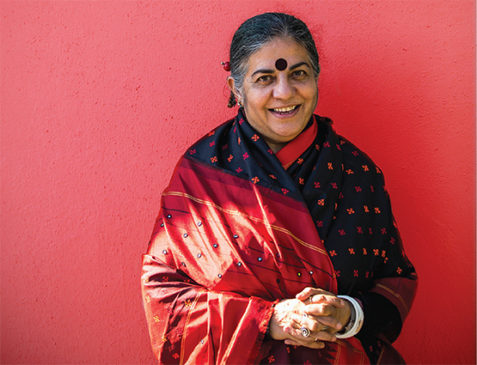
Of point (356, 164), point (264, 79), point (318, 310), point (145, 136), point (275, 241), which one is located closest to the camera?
point (318, 310)

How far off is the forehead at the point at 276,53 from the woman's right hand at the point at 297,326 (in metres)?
0.84

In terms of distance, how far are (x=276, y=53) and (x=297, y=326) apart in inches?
37.3

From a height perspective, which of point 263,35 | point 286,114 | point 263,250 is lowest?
point 263,250

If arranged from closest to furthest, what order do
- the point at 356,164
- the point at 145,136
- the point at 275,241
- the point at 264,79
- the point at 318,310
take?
1. the point at 318,310
2. the point at 275,241
3. the point at 264,79
4. the point at 356,164
5. the point at 145,136

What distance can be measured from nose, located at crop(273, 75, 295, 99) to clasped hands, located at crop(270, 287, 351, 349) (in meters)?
0.68

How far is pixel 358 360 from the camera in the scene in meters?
1.71

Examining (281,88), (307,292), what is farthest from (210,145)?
(307,292)

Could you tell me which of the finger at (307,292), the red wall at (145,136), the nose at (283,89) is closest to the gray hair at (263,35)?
the nose at (283,89)

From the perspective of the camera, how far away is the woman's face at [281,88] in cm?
180

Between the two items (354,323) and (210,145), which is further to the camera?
(210,145)

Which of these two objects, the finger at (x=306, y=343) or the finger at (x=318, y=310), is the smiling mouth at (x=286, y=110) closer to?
the finger at (x=318, y=310)

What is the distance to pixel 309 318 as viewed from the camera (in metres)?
1.62

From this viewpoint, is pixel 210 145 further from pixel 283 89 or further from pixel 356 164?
pixel 356 164

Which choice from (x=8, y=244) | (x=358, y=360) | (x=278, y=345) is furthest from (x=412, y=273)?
(x=8, y=244)
